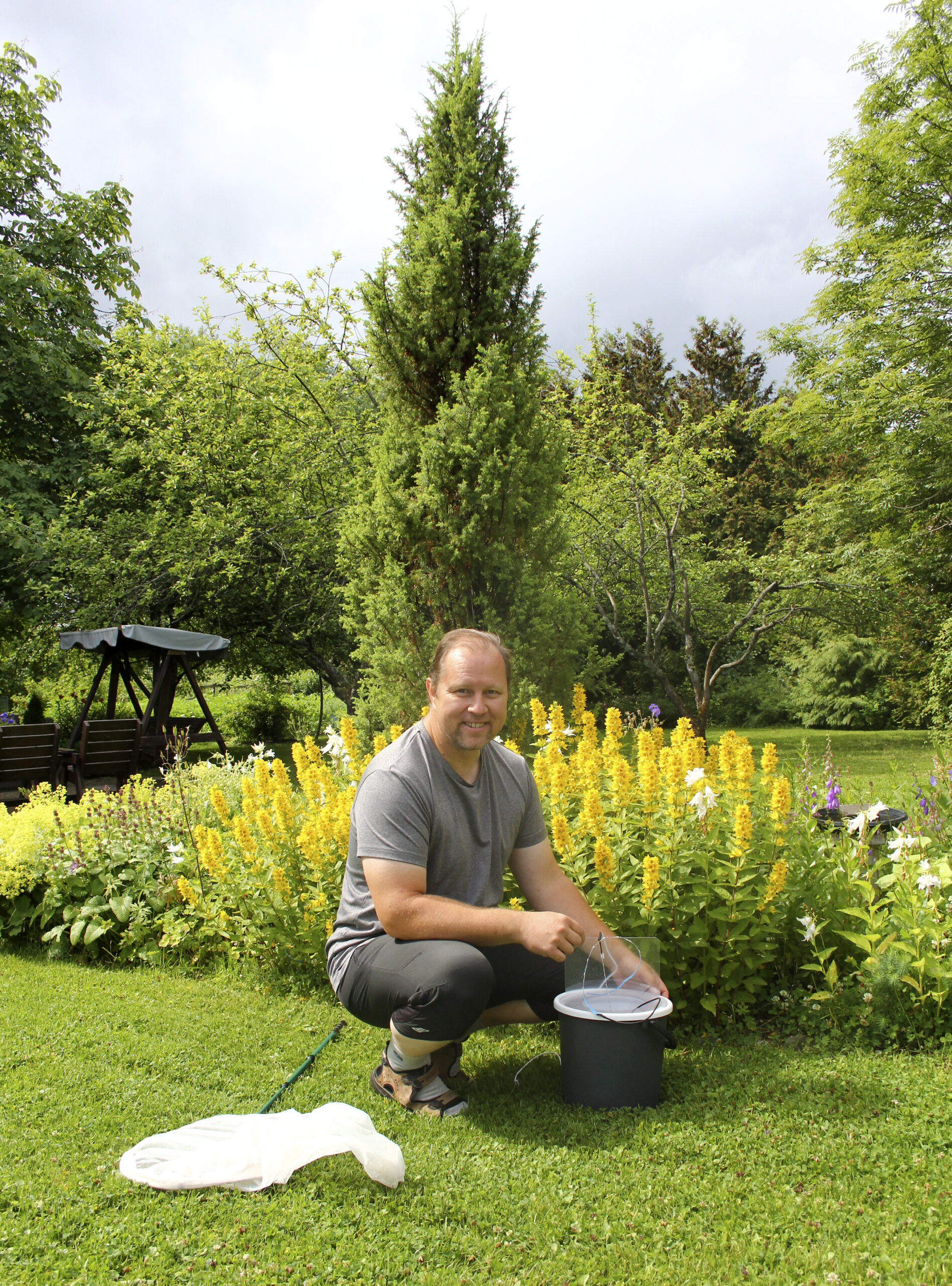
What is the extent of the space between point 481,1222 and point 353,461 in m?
9.37

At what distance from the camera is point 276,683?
15000 mm

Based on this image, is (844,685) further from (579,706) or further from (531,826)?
(531,826)

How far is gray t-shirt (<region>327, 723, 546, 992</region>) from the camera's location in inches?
92.3

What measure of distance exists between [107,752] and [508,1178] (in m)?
6.88

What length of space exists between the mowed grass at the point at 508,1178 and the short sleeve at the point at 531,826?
0.71m

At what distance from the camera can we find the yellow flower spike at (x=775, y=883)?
105 inches

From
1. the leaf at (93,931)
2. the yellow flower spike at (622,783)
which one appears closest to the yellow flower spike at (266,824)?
the leaf at (93,931)

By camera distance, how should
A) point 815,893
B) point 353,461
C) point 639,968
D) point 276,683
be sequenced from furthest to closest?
point 276,683, point 353,461, point 815,893, point 639,968

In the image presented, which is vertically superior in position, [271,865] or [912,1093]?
[271,865]

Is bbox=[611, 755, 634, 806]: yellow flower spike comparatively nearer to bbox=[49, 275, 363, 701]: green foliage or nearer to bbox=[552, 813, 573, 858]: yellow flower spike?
bbox=[552, 813, 573, 858]: yellow flower spike

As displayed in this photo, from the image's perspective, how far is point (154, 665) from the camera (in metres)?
10.3

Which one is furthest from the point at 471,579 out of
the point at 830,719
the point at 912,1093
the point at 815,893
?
the point at 830,719

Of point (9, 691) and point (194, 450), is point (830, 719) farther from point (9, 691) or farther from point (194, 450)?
point (9, 691)

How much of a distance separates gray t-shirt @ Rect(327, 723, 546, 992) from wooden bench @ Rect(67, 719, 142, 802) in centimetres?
596
